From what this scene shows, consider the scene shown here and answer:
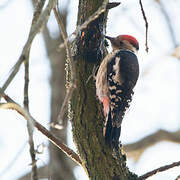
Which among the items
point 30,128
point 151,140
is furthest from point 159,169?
point 151,140

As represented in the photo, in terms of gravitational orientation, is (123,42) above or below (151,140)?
above

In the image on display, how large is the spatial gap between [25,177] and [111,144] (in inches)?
217

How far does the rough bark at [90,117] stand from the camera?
149 inches

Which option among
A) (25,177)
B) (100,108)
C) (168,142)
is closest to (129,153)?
(168,142)

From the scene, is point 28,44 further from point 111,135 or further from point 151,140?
point 151,140

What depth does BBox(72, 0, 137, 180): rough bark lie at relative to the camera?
3.78 meters

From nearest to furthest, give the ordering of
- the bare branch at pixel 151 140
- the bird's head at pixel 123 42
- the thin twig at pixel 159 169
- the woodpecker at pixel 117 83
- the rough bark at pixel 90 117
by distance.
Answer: the thin twig at pixel 159 169
the rough bark at pixel 90 117
the woodpecker at pixel 117 83
the bird's head at pixel 123 42
the bare branch at pixel 151 140

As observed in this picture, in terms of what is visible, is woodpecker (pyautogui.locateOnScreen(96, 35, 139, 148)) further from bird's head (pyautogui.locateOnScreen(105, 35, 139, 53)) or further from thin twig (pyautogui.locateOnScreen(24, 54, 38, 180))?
thin twig (pyautogui.locateOnScreen(24, 54, 38, 180))

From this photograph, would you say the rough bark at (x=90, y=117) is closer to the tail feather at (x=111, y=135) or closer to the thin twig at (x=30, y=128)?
the tail feather at (x=111, y=135)

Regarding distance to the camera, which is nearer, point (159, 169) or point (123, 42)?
point (159, 169)

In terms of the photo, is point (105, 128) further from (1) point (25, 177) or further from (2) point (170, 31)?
(1) point (25, 177)

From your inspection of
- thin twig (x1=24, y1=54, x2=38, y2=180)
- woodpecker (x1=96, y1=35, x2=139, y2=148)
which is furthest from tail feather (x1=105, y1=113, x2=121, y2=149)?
thin twig (x1=24, y1=54, x2=38, y2=180)

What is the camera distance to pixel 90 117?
3.95m

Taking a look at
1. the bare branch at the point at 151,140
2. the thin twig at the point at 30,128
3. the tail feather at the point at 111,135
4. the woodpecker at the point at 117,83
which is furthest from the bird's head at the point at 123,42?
the thin twig at the point at 30,128
